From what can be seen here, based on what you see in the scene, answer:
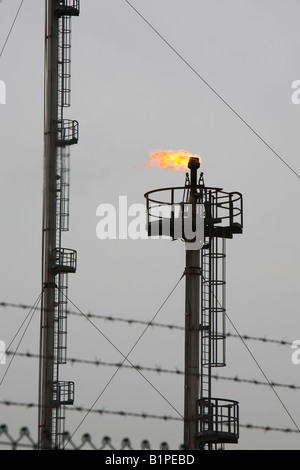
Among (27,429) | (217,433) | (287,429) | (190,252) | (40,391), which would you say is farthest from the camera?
(40,391)

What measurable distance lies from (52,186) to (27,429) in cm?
2826

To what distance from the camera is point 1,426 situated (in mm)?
20734

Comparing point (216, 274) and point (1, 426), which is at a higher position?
point (216, 274)

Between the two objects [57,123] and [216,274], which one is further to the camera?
[57,123]

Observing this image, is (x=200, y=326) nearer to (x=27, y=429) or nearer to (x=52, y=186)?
(x=52, y=186)

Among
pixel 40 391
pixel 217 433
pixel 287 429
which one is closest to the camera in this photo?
pixel 287 429

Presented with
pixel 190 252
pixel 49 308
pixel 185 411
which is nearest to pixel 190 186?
pixel 190 252

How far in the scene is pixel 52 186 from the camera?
4838cm

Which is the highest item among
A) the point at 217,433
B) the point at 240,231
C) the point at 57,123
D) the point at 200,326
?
the point at 57,123

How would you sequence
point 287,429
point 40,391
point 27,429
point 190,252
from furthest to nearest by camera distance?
point 40,391 < point 190,252 < point 287,429 < point 27,429

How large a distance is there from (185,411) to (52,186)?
13.0 meters

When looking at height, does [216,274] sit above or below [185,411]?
above

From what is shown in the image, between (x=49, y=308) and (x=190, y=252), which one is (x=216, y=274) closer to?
(x=190, y=252)

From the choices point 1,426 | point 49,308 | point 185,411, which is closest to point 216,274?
point 185,411
